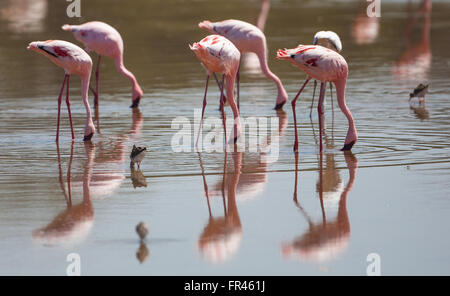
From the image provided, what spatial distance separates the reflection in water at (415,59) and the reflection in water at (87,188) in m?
5.60

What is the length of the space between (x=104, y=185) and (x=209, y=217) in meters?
1.44

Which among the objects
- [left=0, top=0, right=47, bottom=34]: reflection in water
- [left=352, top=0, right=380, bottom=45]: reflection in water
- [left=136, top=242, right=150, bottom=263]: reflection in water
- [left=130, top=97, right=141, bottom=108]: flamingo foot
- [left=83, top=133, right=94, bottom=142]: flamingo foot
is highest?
[left=0, top=0, right=47, bottom=34]: reflection in water

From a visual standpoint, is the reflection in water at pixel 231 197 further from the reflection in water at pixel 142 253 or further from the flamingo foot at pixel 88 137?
the flamingo foot at pixel 88 137

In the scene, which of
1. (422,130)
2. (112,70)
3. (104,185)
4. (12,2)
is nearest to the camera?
(104,185)

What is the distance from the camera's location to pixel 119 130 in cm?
1081

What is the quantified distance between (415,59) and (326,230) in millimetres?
10585

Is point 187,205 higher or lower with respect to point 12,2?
lower

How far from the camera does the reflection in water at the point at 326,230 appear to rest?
568cm

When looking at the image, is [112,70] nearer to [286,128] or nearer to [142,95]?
[142,95]

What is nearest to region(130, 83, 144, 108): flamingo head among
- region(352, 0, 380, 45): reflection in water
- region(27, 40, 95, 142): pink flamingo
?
region(27, 40, 95, 142): pink flamingo

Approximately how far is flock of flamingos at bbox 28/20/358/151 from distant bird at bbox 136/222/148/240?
138 inches

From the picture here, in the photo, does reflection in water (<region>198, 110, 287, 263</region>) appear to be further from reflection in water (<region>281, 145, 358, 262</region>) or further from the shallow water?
reflection in water (<region>281, 145, 358, 262</region>)

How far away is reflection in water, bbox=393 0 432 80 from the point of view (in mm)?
14570
